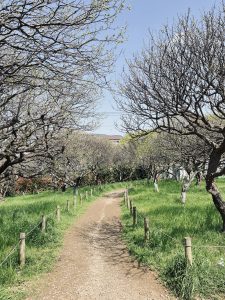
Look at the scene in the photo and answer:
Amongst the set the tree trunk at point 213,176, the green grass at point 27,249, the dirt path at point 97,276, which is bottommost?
the dirt path at point 97,276

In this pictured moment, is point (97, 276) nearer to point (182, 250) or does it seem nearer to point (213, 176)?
point (182, 250)

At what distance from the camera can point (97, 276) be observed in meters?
9.49

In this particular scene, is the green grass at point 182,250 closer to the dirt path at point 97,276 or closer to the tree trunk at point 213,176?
the dirt path at point 97,276

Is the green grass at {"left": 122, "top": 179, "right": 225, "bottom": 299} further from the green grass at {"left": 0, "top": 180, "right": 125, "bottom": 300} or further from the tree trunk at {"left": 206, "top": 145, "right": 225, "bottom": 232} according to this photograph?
the green grass at {"left": 0, "top": 180, "right": 125, "bottom": 300}

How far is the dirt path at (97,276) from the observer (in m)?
8.24

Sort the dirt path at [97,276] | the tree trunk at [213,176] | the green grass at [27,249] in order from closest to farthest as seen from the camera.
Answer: the dirt path at [97,276] < the green grass at [27,249] < the tree trunk at [213,176]

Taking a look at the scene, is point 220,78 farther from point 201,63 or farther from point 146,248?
point 146,248

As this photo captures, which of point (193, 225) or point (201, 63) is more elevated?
point (201, 63)

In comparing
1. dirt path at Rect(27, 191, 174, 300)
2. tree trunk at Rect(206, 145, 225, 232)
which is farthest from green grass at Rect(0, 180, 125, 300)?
tree trunk at Rect(206, 145, 225, 232)

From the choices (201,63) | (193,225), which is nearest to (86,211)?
(193,225)

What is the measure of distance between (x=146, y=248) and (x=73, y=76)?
21.3ft

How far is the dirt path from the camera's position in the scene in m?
8.24

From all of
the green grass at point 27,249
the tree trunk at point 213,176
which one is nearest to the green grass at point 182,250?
the tree trunk at point 213,176

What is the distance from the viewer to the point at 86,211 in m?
23.8
